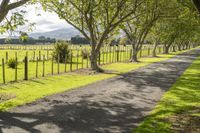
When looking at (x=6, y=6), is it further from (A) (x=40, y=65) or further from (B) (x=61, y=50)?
(B) (x=61, y=50)

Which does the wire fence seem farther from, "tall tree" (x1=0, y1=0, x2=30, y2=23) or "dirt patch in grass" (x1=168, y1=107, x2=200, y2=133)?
"dirt patch in grass" (x1=168, y1=107, x2=200, y2=133)

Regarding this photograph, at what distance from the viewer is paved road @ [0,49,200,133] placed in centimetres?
1146

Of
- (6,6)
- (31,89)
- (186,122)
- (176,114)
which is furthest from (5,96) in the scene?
(186,122)

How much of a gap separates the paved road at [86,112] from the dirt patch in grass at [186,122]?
133 centimetres

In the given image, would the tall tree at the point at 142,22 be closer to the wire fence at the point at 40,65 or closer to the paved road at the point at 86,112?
the wire fence at the point at 40,65

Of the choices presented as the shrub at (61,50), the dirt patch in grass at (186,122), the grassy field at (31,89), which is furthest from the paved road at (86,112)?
the shrub at (61,50)

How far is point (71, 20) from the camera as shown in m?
35.0

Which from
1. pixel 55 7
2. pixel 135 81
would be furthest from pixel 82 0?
pixel 135 81

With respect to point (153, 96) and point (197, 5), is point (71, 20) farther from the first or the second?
point (197, 5)

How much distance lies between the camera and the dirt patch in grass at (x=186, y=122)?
11.3m

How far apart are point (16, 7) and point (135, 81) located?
11.0 metres

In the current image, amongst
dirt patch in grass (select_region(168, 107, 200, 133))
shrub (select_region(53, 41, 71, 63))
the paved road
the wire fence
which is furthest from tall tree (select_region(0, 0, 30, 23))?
shrub (select_region(53, 41, 71, 63))

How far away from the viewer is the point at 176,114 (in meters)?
13.8

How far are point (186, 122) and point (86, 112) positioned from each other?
406 centimetres
